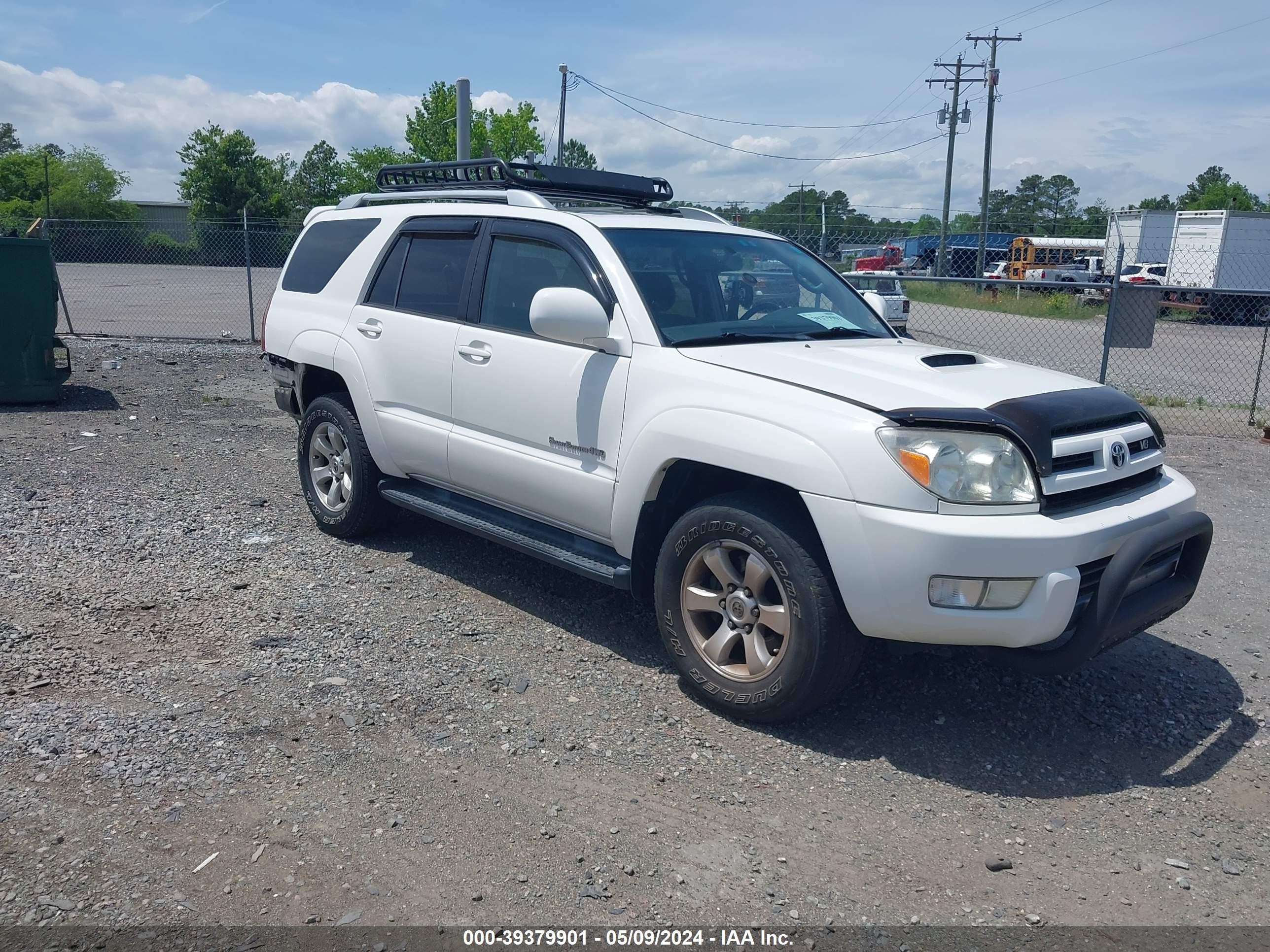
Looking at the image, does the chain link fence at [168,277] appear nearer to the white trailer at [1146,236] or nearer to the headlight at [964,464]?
the headlight at [964,464]

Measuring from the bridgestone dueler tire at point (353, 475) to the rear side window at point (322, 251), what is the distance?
2.38 feet

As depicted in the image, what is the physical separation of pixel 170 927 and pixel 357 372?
3420mm

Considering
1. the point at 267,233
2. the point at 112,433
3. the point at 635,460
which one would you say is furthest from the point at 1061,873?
the point at 267,233

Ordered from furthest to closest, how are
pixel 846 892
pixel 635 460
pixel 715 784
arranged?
1. pixel 635 460
2. pixel 715 784
3. pixel 846 892

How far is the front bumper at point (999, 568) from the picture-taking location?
342 cm

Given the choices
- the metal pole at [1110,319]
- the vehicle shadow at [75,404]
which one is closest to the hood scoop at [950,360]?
the metal pole at [1110,319]

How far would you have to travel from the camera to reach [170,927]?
275cm

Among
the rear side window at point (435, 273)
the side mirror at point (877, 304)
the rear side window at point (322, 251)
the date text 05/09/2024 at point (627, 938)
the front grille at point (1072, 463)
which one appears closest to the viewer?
the date text 05/09/2024 at point (627, 938)

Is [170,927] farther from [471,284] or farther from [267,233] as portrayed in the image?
[267,233]

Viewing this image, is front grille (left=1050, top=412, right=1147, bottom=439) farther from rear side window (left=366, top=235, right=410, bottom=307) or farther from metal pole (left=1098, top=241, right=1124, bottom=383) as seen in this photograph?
metal pole (left=1098, top=241, right=1124, bottom=383)

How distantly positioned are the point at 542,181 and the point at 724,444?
2533 millimetres

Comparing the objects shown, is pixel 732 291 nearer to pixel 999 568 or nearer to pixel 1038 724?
pixel 999 568

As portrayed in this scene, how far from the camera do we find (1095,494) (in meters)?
3.79

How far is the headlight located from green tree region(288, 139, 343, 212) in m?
49.6
